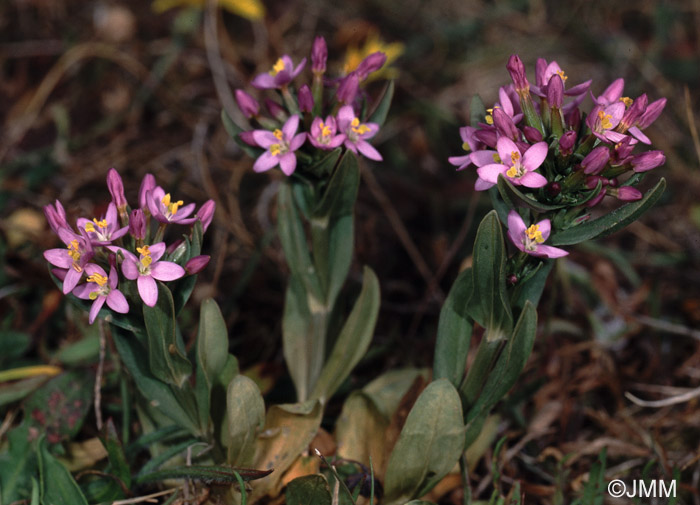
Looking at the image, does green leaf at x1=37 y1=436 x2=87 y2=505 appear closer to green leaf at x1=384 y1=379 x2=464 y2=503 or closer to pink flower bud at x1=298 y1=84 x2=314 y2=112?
green leaf at x1=384 y1=379 x2=464 y2=503

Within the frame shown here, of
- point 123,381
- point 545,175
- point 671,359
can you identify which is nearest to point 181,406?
point 123,381

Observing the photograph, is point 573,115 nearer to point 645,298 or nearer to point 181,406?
point 181,406

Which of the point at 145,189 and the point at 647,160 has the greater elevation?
the point at 647,160

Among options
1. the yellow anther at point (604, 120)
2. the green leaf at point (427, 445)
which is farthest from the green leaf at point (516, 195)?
the green leaf at point (427, 445)

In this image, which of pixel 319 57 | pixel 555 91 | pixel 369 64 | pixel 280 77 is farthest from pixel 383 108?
pixel 555 91

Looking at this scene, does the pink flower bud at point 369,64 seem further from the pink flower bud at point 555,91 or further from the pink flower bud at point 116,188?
the pink flower bud at point 116,188

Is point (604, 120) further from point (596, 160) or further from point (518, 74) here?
point (518, 74)
